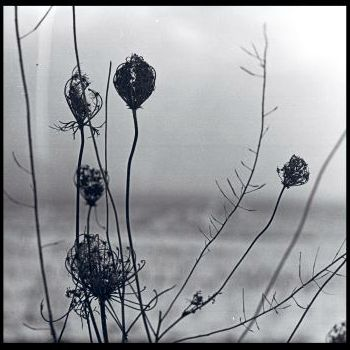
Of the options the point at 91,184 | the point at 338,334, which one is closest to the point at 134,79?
the point at 91,184

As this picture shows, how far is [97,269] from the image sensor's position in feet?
3.46

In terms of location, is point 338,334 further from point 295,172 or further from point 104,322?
point 104,322

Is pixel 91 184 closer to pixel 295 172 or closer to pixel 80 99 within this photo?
pixel 80 99

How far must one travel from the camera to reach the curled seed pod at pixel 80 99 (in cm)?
109

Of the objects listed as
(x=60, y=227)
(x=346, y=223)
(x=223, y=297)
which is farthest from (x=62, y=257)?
(x=346, y=223)

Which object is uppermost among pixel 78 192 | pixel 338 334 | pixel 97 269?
pixel 78 192

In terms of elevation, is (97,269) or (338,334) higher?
(97,269)

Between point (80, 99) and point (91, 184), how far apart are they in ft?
0.56

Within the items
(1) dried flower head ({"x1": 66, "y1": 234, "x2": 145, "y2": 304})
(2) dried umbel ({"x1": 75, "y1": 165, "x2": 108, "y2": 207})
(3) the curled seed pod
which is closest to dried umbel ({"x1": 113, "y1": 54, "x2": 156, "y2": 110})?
(3) the curled seed pod

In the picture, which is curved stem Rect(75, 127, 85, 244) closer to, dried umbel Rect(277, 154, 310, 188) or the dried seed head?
the dried seed head

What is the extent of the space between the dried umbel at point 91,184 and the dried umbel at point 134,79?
0.17 metres

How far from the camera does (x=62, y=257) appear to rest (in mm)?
1196

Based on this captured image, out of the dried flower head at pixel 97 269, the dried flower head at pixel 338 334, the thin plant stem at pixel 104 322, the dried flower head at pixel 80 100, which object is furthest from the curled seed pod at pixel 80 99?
the dried flower head at pixel 338 334

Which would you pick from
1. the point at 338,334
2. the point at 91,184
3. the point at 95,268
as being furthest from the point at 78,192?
the point at 338,334
